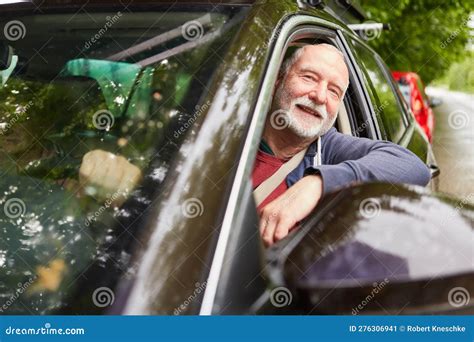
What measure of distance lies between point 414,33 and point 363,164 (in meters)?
4.76

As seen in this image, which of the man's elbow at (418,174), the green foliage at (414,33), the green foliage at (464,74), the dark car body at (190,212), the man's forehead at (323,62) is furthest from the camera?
the green foliage at (414,33)

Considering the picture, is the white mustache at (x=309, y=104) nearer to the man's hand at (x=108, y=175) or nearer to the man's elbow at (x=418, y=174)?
the man's elbow at (x=418, y=174)

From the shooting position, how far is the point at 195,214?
1.31 meters

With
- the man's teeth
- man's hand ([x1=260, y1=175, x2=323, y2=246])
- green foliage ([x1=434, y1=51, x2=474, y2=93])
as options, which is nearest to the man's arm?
man's hand ([x1=260, y1=175, x2=323, y2=246])

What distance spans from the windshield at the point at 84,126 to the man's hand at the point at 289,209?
0.29m

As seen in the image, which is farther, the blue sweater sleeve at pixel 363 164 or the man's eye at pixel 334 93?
the man's eye at pixel 334 93

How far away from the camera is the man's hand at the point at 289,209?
4.99 ft

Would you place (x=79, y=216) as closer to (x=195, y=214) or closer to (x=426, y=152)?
(x=195, y=214)

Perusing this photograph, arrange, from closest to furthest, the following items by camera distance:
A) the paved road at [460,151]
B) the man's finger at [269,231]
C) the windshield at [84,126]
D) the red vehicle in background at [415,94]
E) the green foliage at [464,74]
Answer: the windshield at [84,126]
the man's finger at [269,231]
the paved road at [460,151]
the green foliage at [464,74]
the red vehicle in background at [415,94]

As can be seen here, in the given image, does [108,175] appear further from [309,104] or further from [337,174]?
[309,104]

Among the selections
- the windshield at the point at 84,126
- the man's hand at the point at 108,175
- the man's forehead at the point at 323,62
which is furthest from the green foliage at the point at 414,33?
the man's hand at the point at 108,175

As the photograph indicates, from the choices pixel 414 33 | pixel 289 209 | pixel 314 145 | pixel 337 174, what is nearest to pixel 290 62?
pixel 314 145
